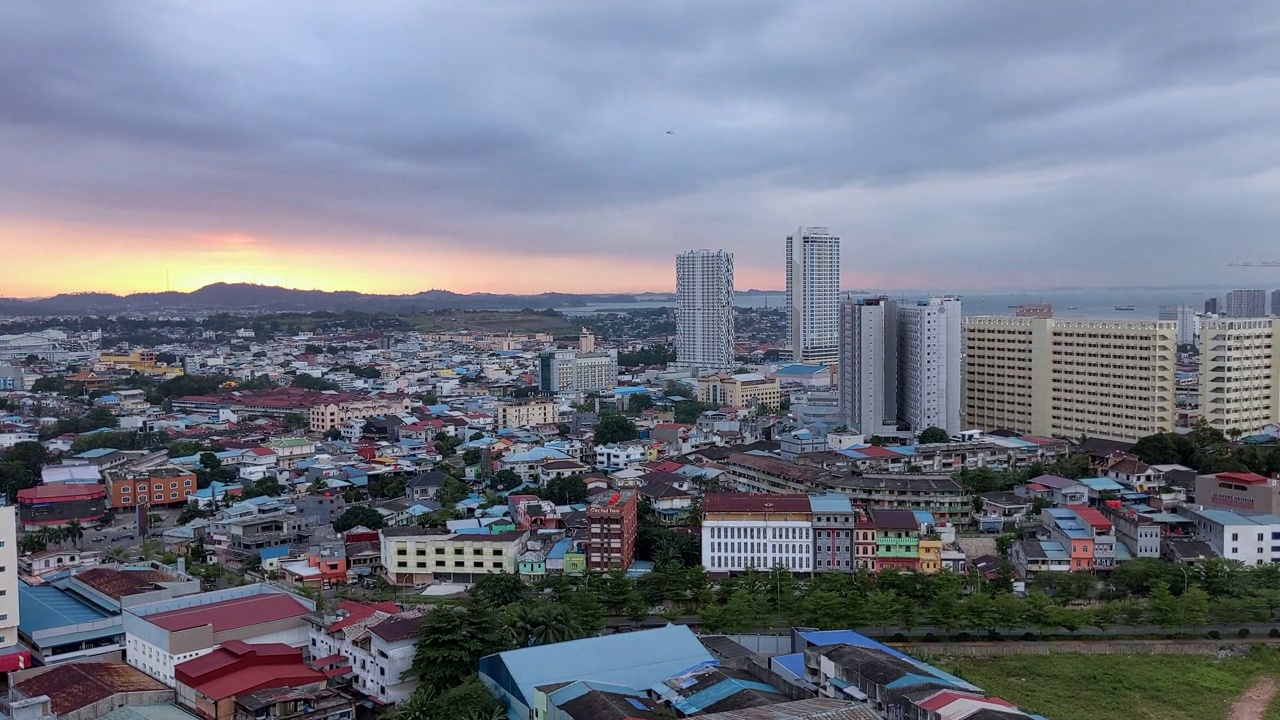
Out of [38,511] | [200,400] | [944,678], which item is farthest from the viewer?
[200,400]

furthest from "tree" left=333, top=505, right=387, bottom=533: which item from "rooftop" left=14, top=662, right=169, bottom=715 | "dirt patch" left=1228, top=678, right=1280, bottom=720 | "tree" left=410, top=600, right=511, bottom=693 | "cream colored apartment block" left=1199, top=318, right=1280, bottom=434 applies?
"cream colored apartment block" left=1199, top=318, right=1280, bottom=434

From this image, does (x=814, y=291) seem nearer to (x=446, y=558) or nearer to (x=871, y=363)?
(x=871, y=363)

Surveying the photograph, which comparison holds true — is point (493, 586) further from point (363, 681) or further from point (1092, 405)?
point (1092, 405)

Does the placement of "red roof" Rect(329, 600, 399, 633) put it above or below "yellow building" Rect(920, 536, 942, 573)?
above

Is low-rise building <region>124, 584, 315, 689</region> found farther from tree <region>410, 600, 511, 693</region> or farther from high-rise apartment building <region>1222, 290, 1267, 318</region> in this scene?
high-rise apartment building <region>1222, 290, 1267, 318</region>

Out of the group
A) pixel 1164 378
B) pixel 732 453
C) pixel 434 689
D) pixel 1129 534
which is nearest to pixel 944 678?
pixel 434 689

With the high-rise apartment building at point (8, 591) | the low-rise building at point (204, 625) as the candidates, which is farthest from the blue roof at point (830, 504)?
the high-rise apartment building at point (8, 591)
